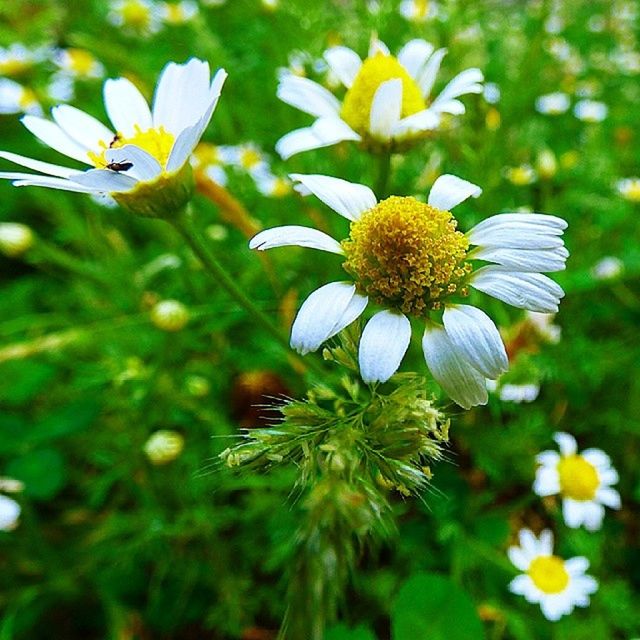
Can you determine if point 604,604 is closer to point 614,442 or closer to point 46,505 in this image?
point 614,442

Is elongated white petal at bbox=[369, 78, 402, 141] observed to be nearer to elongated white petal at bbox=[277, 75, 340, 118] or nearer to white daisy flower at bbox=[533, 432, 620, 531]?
elongated white petal at bbox=[277, 75, 340, 118]

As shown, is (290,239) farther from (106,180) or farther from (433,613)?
(433,613)

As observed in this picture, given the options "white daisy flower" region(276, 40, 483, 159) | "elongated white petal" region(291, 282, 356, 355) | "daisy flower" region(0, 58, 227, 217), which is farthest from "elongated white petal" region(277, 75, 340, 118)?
"elongated white petal" region(291, 282, 356, 355)

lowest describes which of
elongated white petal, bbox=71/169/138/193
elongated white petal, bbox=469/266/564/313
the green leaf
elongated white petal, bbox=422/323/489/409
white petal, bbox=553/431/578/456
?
white petal, bbox=553/431/578/456

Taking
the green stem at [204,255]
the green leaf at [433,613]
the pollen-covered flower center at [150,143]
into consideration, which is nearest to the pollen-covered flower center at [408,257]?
the green stem at [204,255]

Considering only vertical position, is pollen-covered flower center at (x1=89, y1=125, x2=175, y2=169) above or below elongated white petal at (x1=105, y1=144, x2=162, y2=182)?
below

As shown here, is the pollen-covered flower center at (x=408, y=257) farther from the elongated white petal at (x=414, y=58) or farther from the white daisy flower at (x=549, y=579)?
the white daisy flower at (x=549, y=579)

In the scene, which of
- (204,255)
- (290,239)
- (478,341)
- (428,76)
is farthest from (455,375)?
(428,76)

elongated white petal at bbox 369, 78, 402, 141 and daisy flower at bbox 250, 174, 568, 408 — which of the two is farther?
elongated white petal at bbox 369, 78, 402, 141
